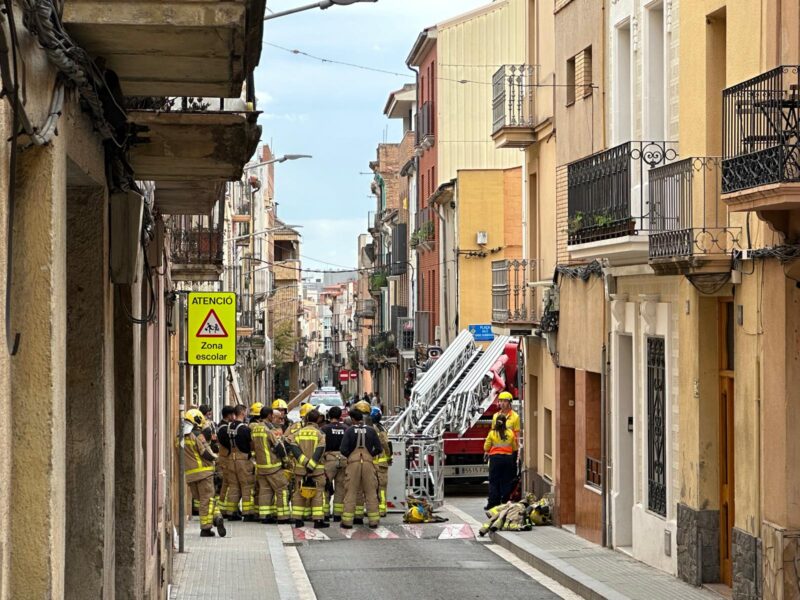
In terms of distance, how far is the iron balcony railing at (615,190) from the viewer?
16.2 metres

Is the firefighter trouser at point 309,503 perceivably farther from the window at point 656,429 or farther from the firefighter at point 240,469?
the window at point 656,429

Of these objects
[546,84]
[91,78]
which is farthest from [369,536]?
[91,78]

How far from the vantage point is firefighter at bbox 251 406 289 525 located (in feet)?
72.6

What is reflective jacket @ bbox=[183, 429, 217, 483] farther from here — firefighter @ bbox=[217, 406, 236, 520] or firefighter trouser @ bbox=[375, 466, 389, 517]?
firefighter trouser @ bbox=[375, 466, 389, 517]

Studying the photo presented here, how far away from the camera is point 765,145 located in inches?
469

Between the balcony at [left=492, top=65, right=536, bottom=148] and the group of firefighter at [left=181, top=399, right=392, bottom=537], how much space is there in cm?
505

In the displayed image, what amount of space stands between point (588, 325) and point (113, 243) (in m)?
12.7

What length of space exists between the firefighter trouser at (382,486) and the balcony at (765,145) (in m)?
10.9

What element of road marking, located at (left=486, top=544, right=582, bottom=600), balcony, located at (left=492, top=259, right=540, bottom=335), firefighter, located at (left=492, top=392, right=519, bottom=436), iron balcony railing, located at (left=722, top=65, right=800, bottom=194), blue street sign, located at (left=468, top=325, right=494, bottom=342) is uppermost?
iron balcony railing, located at (left=722, top=65, right=800, bottom=194)

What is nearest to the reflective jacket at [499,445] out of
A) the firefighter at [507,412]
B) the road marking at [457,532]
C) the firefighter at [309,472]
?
the firefighter at [507,412]

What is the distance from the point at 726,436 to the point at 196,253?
29.1 feet

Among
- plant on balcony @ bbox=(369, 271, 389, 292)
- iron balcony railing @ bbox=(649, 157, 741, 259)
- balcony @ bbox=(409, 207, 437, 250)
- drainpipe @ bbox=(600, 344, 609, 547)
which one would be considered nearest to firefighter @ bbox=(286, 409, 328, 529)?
drainpipe @ bbox=(600, 344, 609, 547)

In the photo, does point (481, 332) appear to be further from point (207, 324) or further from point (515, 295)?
point (207, 324)

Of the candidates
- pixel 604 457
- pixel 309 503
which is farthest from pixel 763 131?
pixel 309 503
